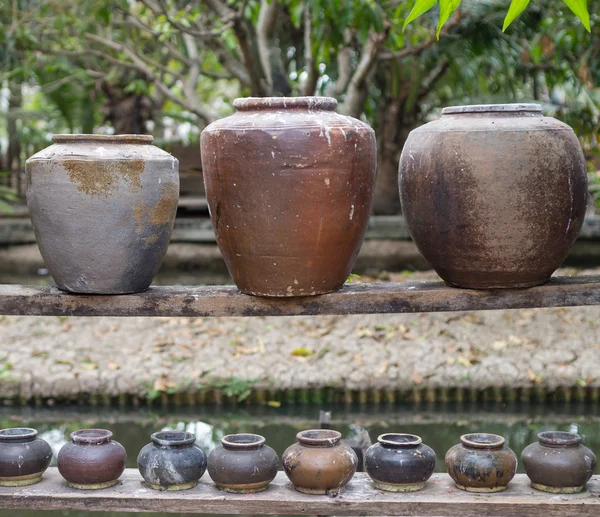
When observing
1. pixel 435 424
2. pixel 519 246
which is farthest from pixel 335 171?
pixel 435 424

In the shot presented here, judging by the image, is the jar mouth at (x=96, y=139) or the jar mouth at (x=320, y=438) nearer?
the jar mouth at (x=96, y=139)

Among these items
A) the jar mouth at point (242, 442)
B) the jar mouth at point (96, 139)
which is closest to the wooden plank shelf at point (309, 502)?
the jar mouth at point (242, 442)

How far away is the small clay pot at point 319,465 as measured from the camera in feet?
7.73

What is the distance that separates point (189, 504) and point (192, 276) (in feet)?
16.6

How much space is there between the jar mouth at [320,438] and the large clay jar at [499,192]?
0.62 m

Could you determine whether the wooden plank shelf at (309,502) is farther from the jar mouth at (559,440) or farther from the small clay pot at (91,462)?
the jar mouth at (559,440)

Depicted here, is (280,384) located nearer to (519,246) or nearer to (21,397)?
(21,397)

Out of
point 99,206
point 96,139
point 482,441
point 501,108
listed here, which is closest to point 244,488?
point 482,441

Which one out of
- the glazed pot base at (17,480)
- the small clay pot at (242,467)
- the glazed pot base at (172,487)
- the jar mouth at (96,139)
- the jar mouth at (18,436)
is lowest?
the glazed pot base at (172,487)

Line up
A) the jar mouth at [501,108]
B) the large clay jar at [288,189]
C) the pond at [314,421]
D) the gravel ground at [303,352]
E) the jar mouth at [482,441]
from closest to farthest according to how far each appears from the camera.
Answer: the large clay jar at [288,189] → the jar mouth at [501,108] → the jar mouth at [482,441] → the pond at [314,421] → the gravel ground at [303,352]

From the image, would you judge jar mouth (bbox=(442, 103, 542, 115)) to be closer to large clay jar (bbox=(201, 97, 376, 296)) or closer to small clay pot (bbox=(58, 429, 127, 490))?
large clay jar (bbox=(201, 97, 376, 296))

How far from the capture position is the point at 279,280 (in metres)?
2.14

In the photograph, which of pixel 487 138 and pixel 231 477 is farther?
pixel 231 477

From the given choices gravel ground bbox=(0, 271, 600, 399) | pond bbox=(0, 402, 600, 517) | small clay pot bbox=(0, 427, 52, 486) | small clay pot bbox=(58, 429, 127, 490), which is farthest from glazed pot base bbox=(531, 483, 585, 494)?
gravel ground bbox=(0, 271, 600, 399)
